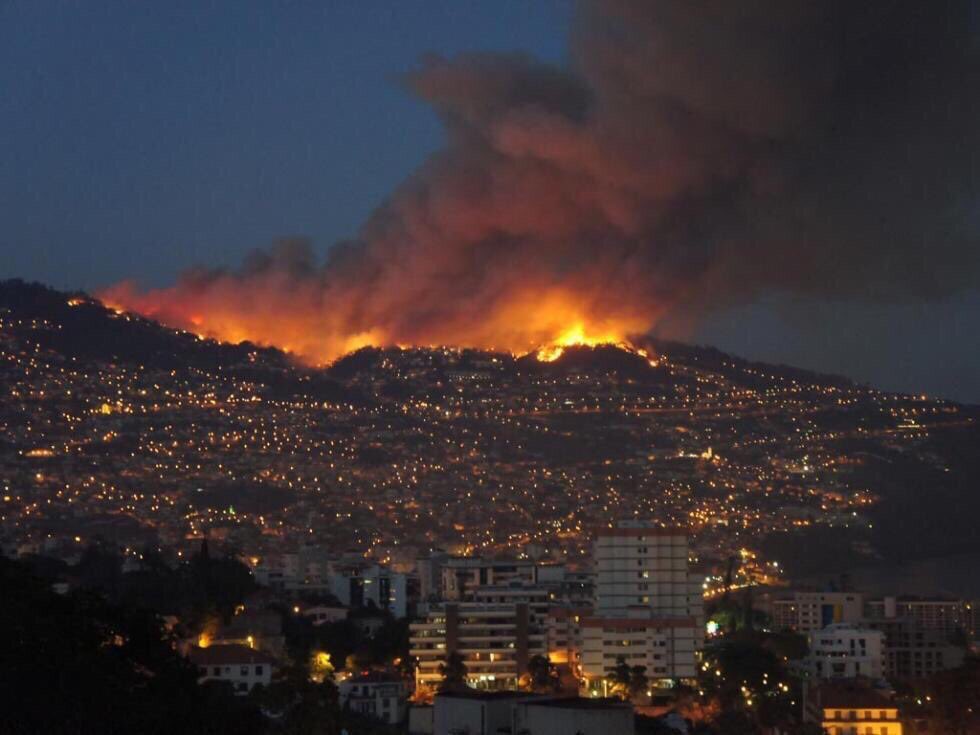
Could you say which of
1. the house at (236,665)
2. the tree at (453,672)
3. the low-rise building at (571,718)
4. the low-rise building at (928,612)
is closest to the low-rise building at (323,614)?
the tree at (453,672)

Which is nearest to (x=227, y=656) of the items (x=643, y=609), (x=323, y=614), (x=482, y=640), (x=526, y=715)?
(x=482, y=640)

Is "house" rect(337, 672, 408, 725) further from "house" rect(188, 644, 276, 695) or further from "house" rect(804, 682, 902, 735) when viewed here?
"house" rect(804, 682, 902, 735)

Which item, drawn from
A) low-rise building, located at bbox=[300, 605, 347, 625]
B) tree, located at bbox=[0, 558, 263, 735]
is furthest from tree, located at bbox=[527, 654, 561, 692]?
tree, located at bbox=[0, 558, 263, 735]

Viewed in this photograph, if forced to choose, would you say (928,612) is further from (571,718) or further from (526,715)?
(571,718)

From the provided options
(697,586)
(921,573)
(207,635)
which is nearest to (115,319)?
(921,573)

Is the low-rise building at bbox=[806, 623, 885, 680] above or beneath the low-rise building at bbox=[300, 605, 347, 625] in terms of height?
beneath
